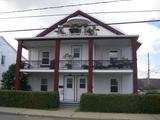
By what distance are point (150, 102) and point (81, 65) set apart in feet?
28.1

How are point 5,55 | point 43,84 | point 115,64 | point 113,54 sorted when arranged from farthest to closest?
point 5,55, point 43,84, point 113,54, point 115,64

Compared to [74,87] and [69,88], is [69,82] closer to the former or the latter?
[69,88]

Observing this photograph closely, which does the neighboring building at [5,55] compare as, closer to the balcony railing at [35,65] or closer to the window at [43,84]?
the balcony railing at [35,65]

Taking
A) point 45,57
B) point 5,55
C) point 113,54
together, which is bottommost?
point 45,57

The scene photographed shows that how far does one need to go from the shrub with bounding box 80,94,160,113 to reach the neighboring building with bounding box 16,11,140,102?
3914 millimetres

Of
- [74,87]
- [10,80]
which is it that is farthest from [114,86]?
[10,80]

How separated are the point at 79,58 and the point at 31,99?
742 cm

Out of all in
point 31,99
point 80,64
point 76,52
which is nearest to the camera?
point 31,99

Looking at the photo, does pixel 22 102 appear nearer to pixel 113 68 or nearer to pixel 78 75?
pixel 78 75

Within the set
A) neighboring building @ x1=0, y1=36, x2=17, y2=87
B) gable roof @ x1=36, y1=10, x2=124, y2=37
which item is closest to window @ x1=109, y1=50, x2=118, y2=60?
gable roof @ x1=36, y1=10, x2=124, y2=37

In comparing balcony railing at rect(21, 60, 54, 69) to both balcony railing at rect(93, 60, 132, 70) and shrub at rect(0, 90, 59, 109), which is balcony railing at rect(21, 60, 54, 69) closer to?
balcony railing at rect(93, 60, 132, 70)

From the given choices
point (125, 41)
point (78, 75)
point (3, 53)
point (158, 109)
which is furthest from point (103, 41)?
point (3, 53)

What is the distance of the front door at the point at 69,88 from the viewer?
28656mm

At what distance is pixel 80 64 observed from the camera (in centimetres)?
2878
